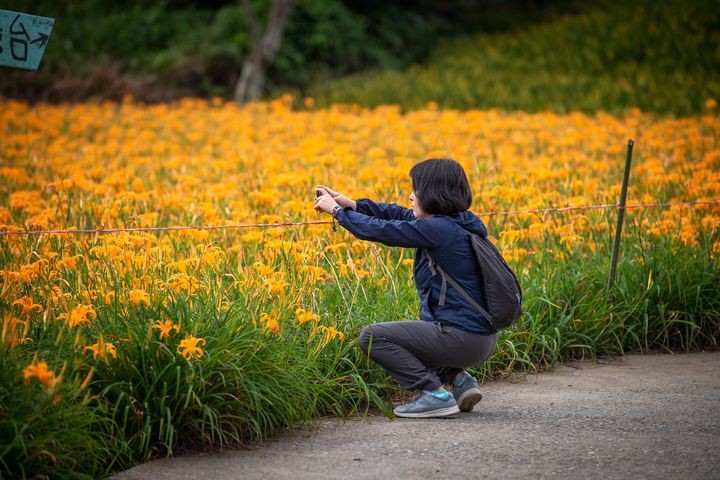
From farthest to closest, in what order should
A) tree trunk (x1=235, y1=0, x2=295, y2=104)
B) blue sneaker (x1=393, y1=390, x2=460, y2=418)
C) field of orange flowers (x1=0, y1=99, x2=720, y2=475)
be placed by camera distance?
tree trunk (x1=235, y1=0, x2=295, y2=104) < blue sneaker (x1=393, y1=390, x2=460, y2=418) < field of orange flowers (x1=0, y1=99, x2=720, y2=475)

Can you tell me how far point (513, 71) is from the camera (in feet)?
65.5

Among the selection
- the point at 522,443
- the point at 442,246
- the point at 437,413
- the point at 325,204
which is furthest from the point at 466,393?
the point at 325,204

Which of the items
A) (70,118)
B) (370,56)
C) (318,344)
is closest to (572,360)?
(318,344)

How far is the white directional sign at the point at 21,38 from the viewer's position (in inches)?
171

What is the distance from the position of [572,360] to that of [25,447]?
335 centimetres

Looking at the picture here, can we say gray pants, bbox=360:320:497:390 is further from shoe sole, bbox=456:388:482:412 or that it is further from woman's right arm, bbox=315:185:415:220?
woman's right arm, bbox=315:185:415:220

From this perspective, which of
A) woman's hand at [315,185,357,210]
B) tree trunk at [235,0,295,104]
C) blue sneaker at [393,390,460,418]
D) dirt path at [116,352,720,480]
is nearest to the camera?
dirt path at [116,352,720,480]

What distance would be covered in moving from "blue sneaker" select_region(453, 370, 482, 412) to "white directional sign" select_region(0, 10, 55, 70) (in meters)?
2.55

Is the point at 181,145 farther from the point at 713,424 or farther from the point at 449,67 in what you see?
the point at 449,67

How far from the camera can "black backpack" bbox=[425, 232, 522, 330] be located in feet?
14.0

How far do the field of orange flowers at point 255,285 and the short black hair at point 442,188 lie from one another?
0.75 metres

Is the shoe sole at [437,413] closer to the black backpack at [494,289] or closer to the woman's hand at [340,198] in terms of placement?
the black backpack at [494,289]

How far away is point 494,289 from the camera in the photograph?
427 cm

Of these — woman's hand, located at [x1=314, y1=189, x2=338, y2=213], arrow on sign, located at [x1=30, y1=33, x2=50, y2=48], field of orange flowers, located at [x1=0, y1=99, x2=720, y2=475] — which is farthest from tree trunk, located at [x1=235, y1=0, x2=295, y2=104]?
woman's hand, located at [x1=314, y1=189, x2=338, y2=213]
